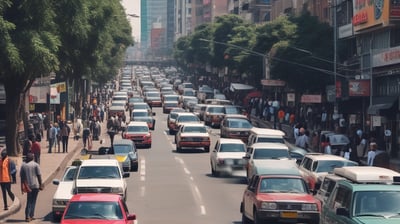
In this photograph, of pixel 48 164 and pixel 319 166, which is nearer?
pixel 319 166

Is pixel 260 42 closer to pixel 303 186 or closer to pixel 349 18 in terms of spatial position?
pixel 349 18

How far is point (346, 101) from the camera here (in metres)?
66.1

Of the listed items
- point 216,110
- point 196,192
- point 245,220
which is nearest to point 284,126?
point 216,110

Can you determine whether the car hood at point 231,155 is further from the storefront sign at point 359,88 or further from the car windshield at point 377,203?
the car windshield at point 377,203

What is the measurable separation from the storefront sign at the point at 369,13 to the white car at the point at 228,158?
1659 cm

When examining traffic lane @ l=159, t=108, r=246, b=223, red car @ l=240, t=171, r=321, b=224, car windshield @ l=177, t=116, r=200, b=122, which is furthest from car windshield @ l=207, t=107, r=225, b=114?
red car @ l=240, t=171, r=321, b=224

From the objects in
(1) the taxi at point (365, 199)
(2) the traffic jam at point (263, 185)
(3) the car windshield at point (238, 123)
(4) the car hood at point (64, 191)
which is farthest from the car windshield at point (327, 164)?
(3) the car windshield at point (238, 123)

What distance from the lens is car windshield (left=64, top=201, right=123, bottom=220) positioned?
20.8 meters

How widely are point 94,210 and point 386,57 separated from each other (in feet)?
125

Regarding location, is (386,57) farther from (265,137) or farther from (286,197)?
(286,197)

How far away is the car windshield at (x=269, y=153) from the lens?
3753cm

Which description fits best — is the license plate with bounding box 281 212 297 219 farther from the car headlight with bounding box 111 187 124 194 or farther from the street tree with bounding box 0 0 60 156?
the street tree with bounding box 0 0 60 156

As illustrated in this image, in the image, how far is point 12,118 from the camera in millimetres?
48875

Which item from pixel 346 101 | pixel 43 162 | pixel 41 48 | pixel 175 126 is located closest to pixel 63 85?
pixel 175 126
